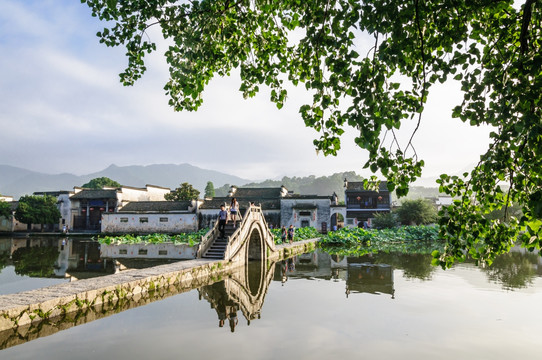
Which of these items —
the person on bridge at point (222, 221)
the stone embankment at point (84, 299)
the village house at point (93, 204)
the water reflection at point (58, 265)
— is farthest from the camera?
the village house at point (93, 204)

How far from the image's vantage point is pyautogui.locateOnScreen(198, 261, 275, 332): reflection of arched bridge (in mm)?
8879

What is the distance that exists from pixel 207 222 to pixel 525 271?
29.4m

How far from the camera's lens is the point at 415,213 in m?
41.2

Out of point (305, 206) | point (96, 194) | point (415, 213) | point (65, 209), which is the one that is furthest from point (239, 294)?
point (65, 209)

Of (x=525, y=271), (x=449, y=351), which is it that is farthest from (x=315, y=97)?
(x=525, y=271)

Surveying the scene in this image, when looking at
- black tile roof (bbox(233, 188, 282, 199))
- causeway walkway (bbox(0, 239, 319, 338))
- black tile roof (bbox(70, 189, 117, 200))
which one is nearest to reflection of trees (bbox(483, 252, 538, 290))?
causeway walkway (bbox(0, 239, 319, 338))

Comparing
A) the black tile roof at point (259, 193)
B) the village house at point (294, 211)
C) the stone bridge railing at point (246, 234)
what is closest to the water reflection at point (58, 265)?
the stone bridge railing at point (246, 234)

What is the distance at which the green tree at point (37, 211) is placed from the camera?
4353 centimetres

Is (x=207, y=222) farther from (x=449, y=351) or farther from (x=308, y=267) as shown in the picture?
(x=449, y=351)

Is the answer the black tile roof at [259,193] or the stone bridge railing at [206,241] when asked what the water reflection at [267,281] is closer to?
the stone bridge railing at [206,241]

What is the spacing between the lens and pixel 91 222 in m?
44.9

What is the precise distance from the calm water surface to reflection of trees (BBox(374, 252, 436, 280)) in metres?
1.53

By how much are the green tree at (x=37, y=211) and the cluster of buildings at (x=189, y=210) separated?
1009 mm

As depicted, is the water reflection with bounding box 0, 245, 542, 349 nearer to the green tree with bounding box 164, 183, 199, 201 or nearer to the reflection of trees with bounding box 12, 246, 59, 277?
the reflection of trees with bounding box 12, 246, 59, 277
